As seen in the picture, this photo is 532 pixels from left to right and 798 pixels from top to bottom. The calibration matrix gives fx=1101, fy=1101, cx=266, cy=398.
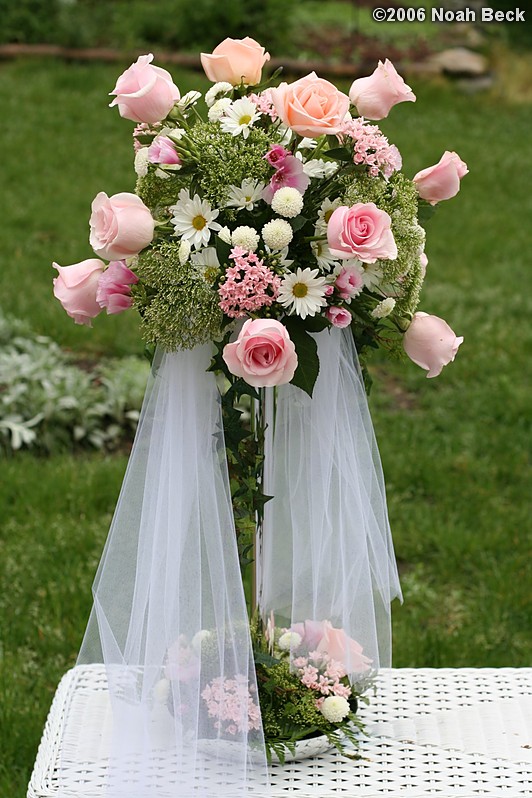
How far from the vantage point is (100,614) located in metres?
2.12

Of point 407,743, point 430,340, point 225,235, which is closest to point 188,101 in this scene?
point 225,235

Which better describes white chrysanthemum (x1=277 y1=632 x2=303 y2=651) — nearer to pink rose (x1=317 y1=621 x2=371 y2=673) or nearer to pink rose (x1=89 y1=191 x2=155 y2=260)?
pink rose (x1=317 y1=621 x2=371 y2=673)

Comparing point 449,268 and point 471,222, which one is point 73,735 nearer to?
point 449,268

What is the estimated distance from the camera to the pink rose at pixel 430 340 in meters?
2.11

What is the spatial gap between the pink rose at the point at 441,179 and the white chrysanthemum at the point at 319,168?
205 millimetres

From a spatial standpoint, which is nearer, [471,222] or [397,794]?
[397,794]

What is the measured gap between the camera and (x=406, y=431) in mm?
4855

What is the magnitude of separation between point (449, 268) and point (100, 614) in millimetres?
5039

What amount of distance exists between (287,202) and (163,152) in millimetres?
235

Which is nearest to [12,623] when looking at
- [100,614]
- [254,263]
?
[100,614]

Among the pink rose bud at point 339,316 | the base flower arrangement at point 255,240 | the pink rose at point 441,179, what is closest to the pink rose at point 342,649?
the base flower arrangement at point 255,240

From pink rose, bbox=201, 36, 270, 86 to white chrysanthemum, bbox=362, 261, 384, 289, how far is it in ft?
1.42

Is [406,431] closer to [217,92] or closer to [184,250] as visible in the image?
[217,92]

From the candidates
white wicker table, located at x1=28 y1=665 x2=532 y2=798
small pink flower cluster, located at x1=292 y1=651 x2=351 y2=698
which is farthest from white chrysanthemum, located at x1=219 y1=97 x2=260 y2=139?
white wicker table, located at x1=28 y1=665 x2=532 y2=798
